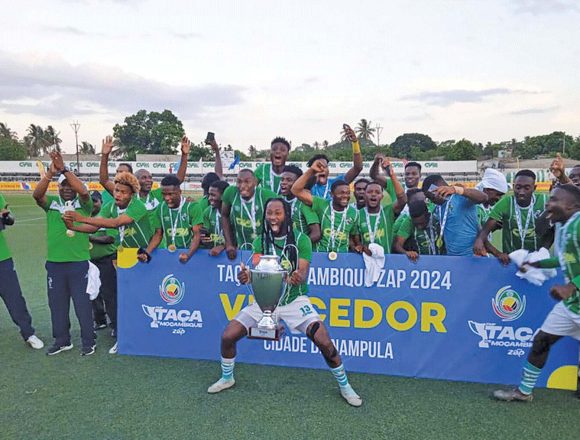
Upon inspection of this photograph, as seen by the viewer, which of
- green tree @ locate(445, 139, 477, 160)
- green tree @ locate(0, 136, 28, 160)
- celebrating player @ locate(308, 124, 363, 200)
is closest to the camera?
celebrating player @ locate(308, 124, 363, 200)

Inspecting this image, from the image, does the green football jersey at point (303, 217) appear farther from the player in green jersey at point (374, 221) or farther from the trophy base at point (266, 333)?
the trophy base at point (266, 333)

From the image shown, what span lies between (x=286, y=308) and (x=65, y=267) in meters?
2.88

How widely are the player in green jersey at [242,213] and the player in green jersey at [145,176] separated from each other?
3.38ft

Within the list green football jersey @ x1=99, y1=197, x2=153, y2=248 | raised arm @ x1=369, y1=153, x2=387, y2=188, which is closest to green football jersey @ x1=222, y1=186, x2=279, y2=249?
green football jersey @ x1=99, y1=197, x2=153, y2=248

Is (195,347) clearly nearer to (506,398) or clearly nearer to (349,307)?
(349,307)


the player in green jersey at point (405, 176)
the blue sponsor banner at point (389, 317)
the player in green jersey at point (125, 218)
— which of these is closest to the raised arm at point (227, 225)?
the blue sponsor banner at point (389, 317)

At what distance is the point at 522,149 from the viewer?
95438 mm

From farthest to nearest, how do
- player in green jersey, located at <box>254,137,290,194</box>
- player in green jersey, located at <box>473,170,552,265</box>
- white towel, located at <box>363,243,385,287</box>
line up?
player in green jersey, located at <box>254,137,290,194</box>
player in green jersey, located at <box>473,170,552,265</box>
white towel, located at <box>363,243,385,287</box>

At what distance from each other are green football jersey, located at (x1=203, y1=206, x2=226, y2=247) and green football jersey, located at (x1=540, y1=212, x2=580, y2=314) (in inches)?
140

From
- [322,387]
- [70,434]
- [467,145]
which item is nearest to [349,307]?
[322,387]

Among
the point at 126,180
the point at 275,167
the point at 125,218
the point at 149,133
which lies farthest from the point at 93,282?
the point at 149,133

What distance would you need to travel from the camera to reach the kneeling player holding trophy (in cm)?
421

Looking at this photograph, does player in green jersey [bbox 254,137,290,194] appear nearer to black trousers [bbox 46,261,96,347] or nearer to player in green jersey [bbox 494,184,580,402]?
black trousers [bbox 46,261,96,347]

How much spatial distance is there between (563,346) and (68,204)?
217 inches
